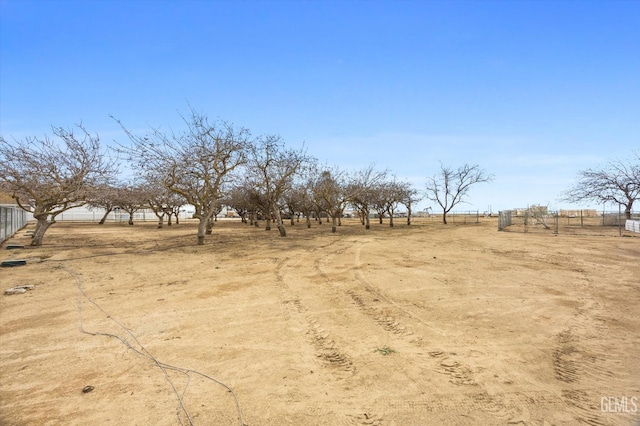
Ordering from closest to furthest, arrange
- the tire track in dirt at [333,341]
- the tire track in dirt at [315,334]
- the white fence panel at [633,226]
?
the tire track in dirt at [333,341], the tire track in dirt at [315,334], the white fence panel at [633,226]

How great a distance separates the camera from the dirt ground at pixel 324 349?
316cm

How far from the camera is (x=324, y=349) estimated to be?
4.50 m

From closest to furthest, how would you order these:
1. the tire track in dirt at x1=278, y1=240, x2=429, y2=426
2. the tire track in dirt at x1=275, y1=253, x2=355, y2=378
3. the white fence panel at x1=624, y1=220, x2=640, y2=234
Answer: the tire track in dirt at x1=278, y1=240, x2=429, y2=426 → the tire track in dirt at x1=275, y1=253, x2=355, y2=378 → the white fence panel at x1=624, y1=220, x2=640, y2=234

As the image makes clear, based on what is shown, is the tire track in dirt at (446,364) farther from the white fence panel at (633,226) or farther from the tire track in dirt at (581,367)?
the white fence panel at (633,226)

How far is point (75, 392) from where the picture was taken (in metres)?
3.55

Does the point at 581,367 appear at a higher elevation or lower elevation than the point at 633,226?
lower

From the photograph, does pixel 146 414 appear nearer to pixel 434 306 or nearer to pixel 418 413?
pixel 418 413

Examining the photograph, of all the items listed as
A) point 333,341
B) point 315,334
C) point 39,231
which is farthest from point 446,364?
point 39,231

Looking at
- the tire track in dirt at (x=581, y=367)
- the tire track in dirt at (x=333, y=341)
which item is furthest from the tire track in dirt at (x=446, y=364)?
the tire track in dirt at (x=581, y=367)

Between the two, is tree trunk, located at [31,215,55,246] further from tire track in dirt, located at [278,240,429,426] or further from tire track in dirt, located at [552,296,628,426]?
tire track in dirt, located at [552,296,628,426]

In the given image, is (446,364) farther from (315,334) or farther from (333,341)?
(315,334)

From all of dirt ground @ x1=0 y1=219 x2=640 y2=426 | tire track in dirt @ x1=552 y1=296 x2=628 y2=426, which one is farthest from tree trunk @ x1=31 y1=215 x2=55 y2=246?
tire track in dirt @ x1=552 y1=296 x2=628 y2=426

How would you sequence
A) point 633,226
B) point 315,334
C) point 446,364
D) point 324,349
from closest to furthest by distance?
point 446,364, point 324,349, point 315,334, point 633,226

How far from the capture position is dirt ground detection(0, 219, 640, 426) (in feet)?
10.4
